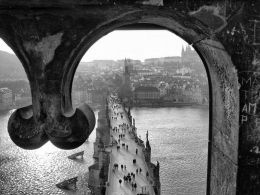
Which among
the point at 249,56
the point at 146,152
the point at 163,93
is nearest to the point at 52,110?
the point at 249,56

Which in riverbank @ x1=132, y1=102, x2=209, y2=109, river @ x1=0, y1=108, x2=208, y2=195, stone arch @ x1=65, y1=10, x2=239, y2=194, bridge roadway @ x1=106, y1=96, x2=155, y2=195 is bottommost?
river @ x1=0, y1=108, x2=208, y2=195

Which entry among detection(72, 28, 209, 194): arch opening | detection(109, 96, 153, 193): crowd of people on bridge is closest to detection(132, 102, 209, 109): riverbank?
detection(72, 28, 209, 194): arch opening

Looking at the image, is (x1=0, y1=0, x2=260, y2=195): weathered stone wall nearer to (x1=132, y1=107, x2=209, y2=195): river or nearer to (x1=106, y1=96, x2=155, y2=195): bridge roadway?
(x1=106, y1=96, x2=155, y2=195): bridge roadway

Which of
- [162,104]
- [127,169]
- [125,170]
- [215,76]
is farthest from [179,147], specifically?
[162,104]

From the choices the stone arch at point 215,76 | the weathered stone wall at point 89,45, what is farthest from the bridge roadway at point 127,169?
the weathered stone wall at point 89,45

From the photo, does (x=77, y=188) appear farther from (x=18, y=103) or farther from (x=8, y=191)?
(x=18, y=103)

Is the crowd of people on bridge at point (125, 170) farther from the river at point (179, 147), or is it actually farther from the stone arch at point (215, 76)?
the stone arch at point (215, 76)

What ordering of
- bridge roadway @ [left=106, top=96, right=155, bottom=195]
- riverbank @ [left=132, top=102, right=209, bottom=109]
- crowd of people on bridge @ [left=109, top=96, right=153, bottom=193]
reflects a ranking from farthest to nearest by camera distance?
riverbank @ [left=132, top=102, right=209, bottom=109] → crowd of people on bridge @ [left=109, top=96, right=153, bottom=193] → bridge roadway @ [left=106, top=96, right=155, bottom=195]
